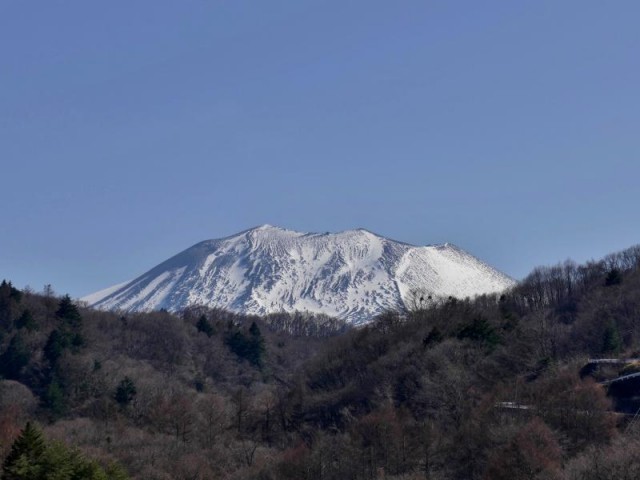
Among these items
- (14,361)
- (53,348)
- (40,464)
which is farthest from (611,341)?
(14,361)

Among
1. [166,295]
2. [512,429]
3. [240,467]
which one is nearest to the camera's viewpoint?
[512,429]

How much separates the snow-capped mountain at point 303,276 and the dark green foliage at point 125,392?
229 ft

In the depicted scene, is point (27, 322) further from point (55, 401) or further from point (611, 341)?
point (611, 341)

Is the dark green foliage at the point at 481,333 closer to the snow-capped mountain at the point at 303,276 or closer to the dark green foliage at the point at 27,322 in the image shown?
the dark green foliage at the point at 27,322

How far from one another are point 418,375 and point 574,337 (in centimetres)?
864

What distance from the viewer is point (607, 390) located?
133 ft

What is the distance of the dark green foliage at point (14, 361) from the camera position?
5912 cm

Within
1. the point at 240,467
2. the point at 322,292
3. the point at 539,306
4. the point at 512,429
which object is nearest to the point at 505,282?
the point at 322,292

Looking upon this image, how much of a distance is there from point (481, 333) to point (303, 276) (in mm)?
96655

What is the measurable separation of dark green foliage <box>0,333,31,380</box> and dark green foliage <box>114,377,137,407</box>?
6.50 meters

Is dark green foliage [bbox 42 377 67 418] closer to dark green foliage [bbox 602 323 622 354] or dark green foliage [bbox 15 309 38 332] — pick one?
dark green foliage [bbox 15 309 38 332]

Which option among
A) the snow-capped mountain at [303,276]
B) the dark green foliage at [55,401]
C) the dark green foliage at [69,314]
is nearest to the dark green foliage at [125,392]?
the dark green foliage at [55,401]

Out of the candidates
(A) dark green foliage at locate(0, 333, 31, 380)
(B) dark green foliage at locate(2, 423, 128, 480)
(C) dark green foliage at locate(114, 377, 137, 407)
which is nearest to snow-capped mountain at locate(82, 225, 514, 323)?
(A) dark green foliage at locate(0, 333, 31, 380)

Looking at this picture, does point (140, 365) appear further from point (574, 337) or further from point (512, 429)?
point (512, 429)
